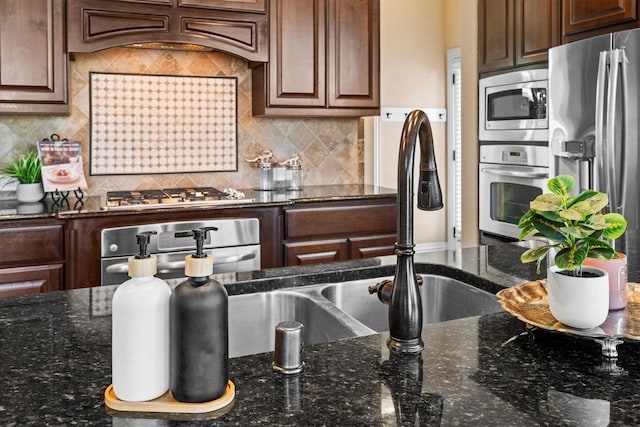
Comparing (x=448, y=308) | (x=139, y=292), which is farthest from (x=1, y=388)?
(x=448, y=308)

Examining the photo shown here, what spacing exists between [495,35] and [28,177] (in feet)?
9.65

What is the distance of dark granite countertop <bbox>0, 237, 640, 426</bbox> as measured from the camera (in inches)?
29.3

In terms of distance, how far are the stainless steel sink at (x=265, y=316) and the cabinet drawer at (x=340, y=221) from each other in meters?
1.72

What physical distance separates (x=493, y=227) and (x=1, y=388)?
11.2 ft

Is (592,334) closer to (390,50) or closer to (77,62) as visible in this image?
(77,62)

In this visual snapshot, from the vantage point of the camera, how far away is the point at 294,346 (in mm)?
884

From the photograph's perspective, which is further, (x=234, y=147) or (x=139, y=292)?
(x=234, y=147)

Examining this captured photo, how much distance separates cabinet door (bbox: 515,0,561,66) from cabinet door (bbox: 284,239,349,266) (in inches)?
61.8

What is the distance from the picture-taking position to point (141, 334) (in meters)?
0.73

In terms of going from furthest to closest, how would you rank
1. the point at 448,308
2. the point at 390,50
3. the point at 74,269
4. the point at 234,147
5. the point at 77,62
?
the point at 390,50 < the point at 234,147 < the point at 77,62 < the point at 74,269 < the point at 448,308

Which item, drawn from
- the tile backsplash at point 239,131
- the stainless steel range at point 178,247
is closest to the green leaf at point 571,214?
the stainless steel range at point 178,247

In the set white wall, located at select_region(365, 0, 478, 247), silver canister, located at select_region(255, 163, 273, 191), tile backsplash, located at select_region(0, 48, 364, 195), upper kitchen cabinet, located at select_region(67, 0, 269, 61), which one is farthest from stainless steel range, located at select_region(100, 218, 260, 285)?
white wall, located at select_region(365, 0, 478, 247)

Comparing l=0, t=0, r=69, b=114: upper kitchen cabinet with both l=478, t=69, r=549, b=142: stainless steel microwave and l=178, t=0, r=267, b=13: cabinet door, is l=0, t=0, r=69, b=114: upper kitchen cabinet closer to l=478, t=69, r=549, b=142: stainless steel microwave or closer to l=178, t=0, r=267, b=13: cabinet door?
l=178, t=0, r=267, b=13: cabinet door

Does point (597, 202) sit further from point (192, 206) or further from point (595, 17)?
point (595, 17)
